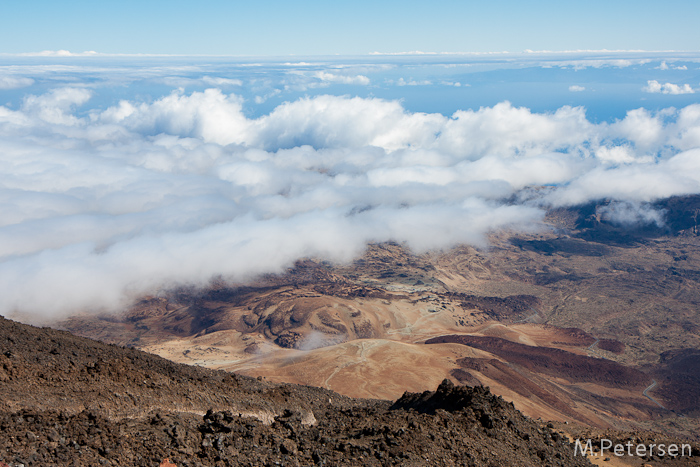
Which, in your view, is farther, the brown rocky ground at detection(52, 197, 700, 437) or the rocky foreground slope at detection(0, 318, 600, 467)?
the brown rocky ground at detection(52, 197, 700, 437)

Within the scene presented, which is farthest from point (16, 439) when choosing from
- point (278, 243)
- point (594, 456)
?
point (278, 243)

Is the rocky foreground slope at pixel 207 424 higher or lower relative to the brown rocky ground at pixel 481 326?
higher

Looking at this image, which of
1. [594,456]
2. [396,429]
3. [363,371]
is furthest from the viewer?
[363,371]

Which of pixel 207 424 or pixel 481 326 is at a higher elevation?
pixel 207 424

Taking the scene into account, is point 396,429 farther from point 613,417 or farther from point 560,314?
point 560,314

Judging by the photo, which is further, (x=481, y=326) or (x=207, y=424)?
(x=481, y=326)

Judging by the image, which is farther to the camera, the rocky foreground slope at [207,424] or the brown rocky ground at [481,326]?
the brown rocky ground at [481,326]

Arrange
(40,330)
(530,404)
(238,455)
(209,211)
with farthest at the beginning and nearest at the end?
(209,211) → (530,404) → (40,330) → (238,455)

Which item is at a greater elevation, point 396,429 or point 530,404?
point 396,429
